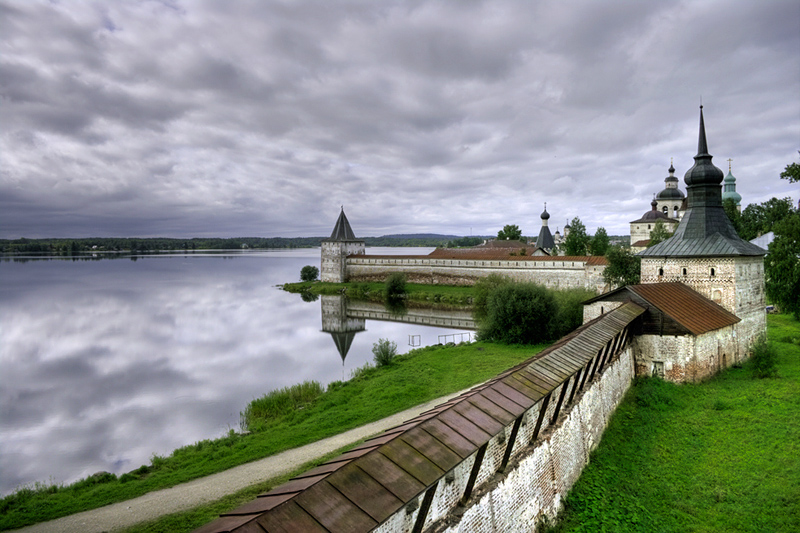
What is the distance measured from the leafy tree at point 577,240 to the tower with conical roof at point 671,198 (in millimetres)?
9669

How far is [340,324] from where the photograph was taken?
22.2 m

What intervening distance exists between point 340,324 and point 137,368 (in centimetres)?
978

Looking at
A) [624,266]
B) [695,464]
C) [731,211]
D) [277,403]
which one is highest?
[731,211]

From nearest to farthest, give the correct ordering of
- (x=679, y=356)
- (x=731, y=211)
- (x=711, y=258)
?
(x=679, y=356) → (x=711, y=258) → (x=731, y=211)

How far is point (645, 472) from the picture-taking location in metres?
5.67

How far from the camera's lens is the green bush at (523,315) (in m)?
14.6

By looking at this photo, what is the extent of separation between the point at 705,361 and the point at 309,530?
994 centimetres

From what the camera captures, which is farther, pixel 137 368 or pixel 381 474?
pixel 137 368

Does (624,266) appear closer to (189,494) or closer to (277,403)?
(277,403)

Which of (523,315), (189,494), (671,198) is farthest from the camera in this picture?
(671,198)

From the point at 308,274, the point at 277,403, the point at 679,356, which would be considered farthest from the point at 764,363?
the point at 308,274

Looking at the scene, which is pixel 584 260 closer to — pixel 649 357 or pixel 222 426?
pixel 649 357

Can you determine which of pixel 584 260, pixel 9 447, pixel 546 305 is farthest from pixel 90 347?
pixel 584 260

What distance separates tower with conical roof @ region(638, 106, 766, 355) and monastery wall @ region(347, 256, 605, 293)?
34.8ft
